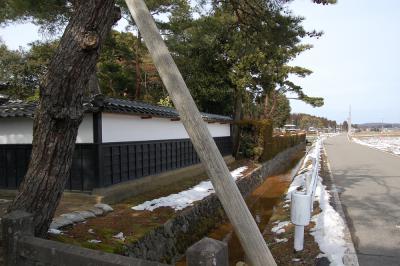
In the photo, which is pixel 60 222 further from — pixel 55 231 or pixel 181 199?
pixel 181 199

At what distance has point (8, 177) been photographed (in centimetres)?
1073

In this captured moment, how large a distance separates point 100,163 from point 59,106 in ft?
17.5

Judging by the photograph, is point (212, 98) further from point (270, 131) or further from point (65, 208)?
point (65, 208)

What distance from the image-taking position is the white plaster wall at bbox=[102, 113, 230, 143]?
403 inches

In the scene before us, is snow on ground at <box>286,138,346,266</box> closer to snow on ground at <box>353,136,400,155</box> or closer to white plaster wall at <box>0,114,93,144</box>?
white plaster wall at <box>0,114,93,144</box>

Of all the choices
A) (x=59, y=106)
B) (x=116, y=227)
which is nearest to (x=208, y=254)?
(x=59, y=106)

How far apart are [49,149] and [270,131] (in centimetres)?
1955

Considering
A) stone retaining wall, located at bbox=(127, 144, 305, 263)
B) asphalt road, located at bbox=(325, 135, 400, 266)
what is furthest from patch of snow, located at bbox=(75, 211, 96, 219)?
asphalt road, located at bbox=(325, 135, 400, 266)

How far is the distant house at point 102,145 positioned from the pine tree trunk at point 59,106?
186 inches

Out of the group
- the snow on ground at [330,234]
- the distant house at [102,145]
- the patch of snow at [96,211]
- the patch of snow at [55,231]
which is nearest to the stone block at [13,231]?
the patch of snow at [55,231]

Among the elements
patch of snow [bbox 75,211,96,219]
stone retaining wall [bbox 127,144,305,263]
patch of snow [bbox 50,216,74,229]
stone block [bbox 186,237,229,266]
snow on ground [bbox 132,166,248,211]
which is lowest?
stone retaining wall [bbox 127,144,305,263]

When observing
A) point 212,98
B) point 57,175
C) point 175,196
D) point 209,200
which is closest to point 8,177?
point 175,196

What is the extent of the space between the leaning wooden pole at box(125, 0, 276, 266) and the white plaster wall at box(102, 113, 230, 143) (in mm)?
7002

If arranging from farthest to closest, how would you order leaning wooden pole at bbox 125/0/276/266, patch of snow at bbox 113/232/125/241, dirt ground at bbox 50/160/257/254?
patch of snow at bbox 113/232/125/241 → dirt ground at bbox 50/160/257/254 → leaning wooden pole at bbox 125/0/276/266
